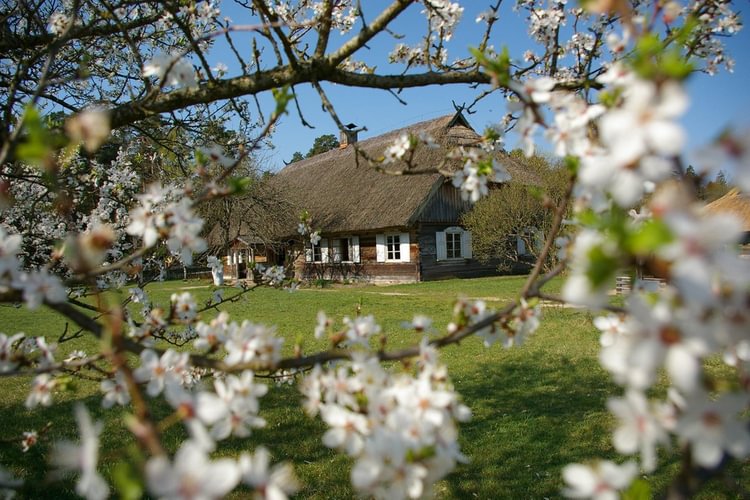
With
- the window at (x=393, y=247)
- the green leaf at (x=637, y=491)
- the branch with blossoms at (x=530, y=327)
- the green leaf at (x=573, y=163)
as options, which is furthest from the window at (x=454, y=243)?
the green leaf at (x=637, y=491)

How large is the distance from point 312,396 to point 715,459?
0.86 meters

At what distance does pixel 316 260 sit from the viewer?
74.9ft

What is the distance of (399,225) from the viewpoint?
18188mm

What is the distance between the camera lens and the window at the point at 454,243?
19.1 metres

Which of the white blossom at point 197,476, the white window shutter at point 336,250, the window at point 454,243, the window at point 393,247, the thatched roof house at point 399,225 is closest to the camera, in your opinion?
the white blossom at point 197,476

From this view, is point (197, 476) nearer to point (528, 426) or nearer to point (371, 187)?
point (528, 426)

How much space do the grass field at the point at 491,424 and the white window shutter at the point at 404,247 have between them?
32.1 ft

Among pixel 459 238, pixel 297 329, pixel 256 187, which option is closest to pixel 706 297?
pixel 297 329

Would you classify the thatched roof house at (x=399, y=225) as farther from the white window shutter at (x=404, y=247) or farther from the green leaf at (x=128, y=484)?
the green leaf at (x=128, y=484)

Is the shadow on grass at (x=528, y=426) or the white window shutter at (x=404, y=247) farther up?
the white window shutter at (x=404, y=247)

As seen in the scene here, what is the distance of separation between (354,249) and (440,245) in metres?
3.86

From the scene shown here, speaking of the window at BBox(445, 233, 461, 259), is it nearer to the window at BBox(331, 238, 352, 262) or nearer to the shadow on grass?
the window at BBox(331, 238, 352, 262)

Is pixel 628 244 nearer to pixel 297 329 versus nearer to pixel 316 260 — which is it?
pixel 297 329

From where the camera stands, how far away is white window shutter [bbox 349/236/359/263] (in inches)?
819
